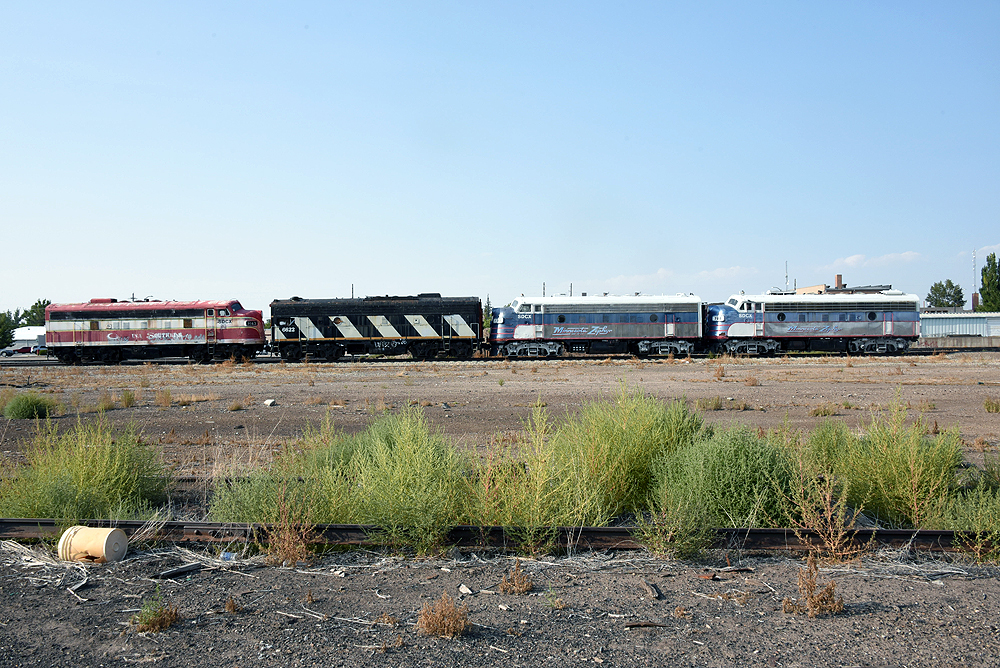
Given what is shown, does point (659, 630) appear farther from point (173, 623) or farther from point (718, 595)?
point (173, 623)

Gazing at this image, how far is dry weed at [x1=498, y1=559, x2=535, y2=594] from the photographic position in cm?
514

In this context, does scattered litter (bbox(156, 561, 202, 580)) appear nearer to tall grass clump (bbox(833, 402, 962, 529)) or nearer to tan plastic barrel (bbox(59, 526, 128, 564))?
tan plastic barrel (bbox(59, 526, 128, 564))

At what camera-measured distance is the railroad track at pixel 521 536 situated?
6.17 m

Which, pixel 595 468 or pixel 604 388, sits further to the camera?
pixel 604 388

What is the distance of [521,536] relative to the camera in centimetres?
614

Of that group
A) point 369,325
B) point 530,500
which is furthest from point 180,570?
point 369,325

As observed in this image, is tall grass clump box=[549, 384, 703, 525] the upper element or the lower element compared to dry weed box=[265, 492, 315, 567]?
upper

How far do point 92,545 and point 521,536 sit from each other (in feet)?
12.6

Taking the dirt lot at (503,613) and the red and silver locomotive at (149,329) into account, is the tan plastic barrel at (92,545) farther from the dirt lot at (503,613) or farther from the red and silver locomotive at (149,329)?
the red and silver locomotive at (149,329)

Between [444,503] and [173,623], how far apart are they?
2.51m

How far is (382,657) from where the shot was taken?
13.3 feet

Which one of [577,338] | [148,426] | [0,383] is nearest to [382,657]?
[148,426]

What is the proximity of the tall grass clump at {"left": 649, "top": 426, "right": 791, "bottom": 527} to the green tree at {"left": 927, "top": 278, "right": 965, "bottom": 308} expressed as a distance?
13026 centimetres

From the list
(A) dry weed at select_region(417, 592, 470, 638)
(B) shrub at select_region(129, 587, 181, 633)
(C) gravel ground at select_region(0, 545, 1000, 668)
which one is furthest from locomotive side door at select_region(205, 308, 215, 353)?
(A) dry weed at select_region(417, 592, 470, 638)
